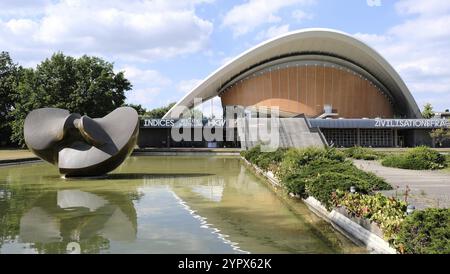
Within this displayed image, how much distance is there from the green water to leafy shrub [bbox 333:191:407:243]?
576 mm

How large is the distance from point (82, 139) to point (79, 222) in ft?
29.9

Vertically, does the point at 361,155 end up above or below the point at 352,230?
above

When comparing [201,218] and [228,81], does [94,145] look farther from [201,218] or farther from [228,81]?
[228,81]

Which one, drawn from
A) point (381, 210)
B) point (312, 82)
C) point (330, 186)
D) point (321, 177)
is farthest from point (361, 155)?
point (312, 82)

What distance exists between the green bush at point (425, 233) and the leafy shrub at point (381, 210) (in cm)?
34

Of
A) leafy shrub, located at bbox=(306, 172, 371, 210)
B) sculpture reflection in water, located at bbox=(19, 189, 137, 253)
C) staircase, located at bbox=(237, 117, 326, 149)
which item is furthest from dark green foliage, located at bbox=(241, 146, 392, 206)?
staircase, located at bbox=(237, 117, 326, 149)

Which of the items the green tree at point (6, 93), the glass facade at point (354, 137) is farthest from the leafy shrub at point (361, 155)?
the green tree at point (6, 93)

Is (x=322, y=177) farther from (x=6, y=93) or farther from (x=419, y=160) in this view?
(x=6, y=93)

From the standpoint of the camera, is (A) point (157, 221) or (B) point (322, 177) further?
(B) point (322, 177)

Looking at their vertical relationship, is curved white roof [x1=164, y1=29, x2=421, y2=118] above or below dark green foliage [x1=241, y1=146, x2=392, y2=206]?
above

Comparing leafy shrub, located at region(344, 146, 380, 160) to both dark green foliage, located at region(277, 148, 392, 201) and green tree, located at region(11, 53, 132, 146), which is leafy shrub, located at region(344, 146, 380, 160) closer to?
dark green foliage, located at region(277, 148, 392, 201)

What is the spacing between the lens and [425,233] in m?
5.91

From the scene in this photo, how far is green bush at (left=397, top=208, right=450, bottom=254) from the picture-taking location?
Result: 5.56 m

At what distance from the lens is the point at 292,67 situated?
5647cm
